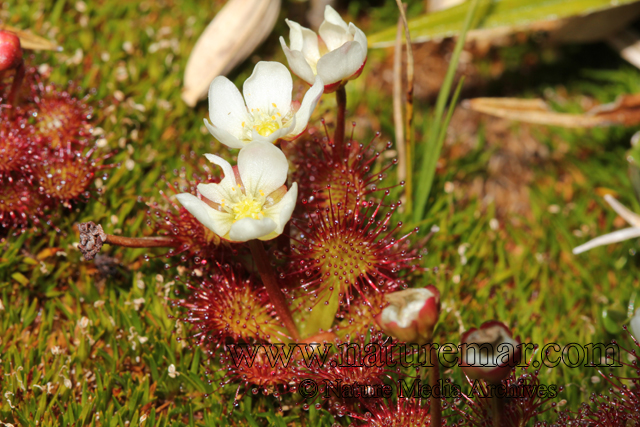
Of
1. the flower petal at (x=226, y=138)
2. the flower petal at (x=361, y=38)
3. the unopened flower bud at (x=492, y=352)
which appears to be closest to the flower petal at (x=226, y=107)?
the flower petal at (x=226, y=138)

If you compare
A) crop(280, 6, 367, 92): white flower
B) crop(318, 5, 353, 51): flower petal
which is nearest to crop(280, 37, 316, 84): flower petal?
crop(280, 6, 367, 92): white flower

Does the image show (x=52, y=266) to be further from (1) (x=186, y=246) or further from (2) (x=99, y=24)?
(2) (x=99, y=24)

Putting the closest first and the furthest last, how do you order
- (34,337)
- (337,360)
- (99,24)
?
1. (337,360)
2. (34,337)
3. (99,24)

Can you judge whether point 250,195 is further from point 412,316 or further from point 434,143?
point 434,143

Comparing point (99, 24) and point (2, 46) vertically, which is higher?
point (99, 24)

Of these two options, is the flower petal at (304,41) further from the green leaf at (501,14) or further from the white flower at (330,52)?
the green leaf at (501,14)

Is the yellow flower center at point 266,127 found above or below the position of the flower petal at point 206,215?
above

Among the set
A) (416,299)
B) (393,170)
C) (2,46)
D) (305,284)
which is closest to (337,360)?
(305,284)
